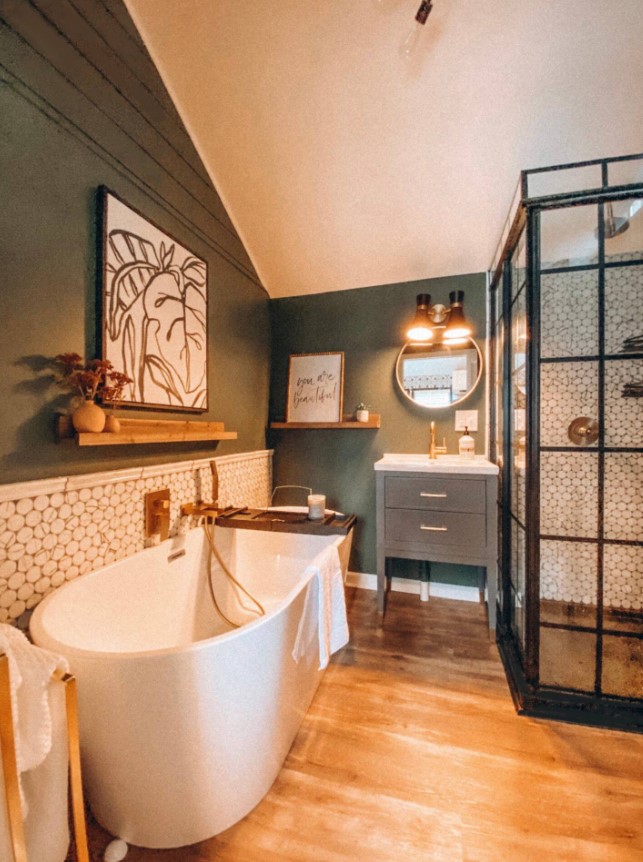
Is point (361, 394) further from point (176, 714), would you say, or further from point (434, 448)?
point (176, 714)

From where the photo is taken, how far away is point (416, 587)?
8.47 ft

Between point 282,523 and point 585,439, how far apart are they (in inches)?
59.0

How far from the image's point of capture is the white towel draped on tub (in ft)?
4.16

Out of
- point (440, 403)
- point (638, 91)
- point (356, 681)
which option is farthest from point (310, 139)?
point (356, 681)

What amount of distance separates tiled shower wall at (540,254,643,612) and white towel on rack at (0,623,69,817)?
1.77 m

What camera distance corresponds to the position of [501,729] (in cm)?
139

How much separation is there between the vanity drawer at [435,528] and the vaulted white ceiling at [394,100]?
173 cm


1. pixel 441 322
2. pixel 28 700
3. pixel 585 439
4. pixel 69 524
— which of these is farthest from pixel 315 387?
pixel 28 700

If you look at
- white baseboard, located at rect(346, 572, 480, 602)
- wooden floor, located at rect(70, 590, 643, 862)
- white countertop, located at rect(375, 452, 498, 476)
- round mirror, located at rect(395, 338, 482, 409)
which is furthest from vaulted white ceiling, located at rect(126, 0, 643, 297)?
wooden floor, located at rect(70, 590, 643, 862)

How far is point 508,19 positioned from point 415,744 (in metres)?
2.77

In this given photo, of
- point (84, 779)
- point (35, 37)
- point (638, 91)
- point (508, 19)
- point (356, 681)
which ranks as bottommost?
point (356, 681)

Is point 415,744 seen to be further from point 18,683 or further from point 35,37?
point 35,37

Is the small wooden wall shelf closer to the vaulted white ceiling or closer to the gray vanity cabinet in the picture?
the gray vanity cabinet

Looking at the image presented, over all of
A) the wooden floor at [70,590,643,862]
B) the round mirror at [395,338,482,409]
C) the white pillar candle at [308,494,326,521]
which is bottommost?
the wooden floor at [70,590,643,862]
